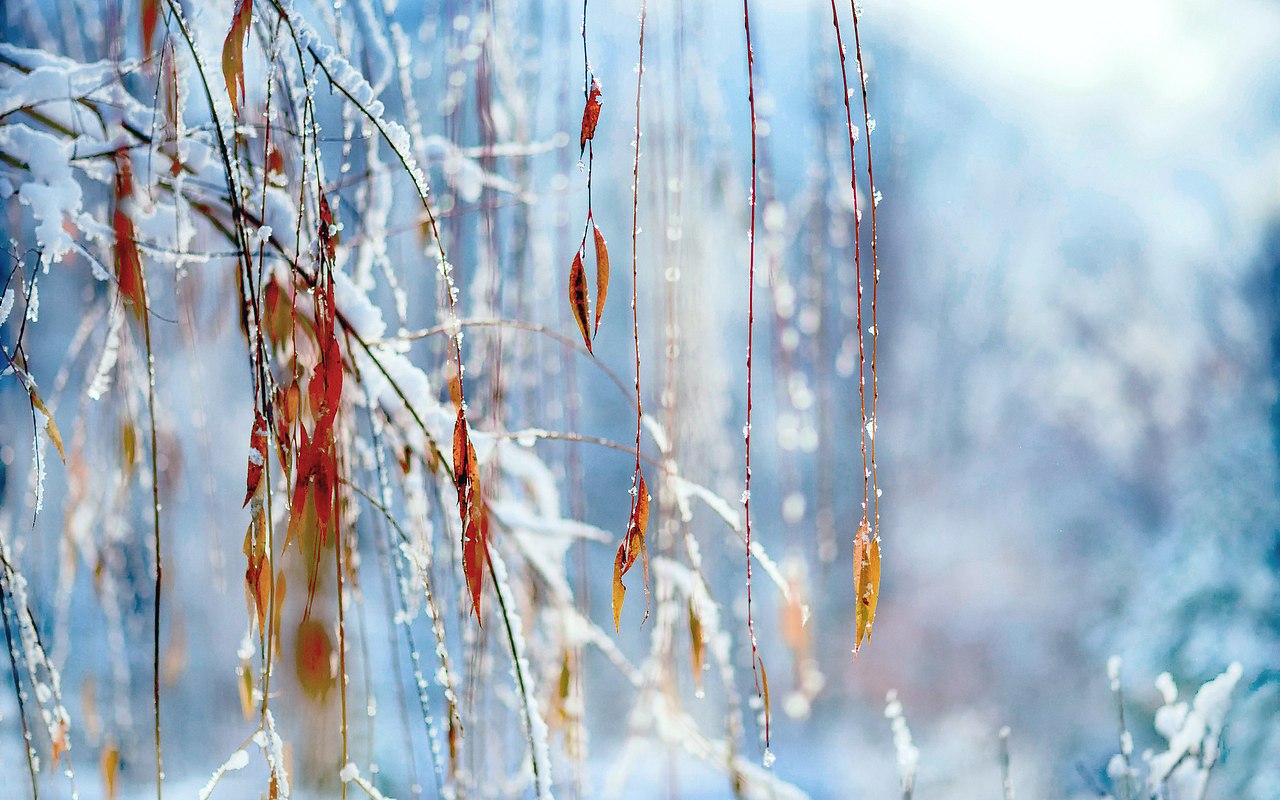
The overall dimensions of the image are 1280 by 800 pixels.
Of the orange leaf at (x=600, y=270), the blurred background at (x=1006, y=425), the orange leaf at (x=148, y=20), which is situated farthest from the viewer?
the blurred background at (x=1006, y=425)

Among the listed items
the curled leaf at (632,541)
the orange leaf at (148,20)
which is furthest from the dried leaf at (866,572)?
the orange leaf at (148,20)

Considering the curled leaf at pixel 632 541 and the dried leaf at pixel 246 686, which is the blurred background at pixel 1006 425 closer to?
the dried leaf at pixel 246 686

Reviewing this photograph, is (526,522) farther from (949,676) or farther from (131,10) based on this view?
(949,676)

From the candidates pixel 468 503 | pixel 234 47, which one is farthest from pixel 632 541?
pixel 234 47

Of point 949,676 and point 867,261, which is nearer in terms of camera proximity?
point 867,261

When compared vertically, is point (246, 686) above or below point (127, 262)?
below

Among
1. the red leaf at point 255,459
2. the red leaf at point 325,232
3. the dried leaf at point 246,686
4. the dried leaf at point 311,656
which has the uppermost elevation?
the red leaf at point 325,232

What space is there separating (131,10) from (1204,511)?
7.28 ft

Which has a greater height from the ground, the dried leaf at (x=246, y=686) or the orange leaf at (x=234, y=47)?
the orange leaf at (x=234, y=47)

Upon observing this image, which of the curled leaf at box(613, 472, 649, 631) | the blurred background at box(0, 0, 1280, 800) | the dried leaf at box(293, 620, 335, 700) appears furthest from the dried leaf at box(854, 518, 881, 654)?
the blurred background at box(0, 0, 1280, 800)

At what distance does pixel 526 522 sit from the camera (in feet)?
1.49

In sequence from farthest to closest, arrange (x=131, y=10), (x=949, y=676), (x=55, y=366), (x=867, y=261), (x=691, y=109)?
(x=949, y=676) → (x=867, y=261) → (x=55, y=366) → (x=691, y=109) → (x=131, y=10)

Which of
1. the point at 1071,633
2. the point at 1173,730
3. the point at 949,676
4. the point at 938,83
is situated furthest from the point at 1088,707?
the point at 938,83

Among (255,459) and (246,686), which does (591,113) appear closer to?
(255,459)
